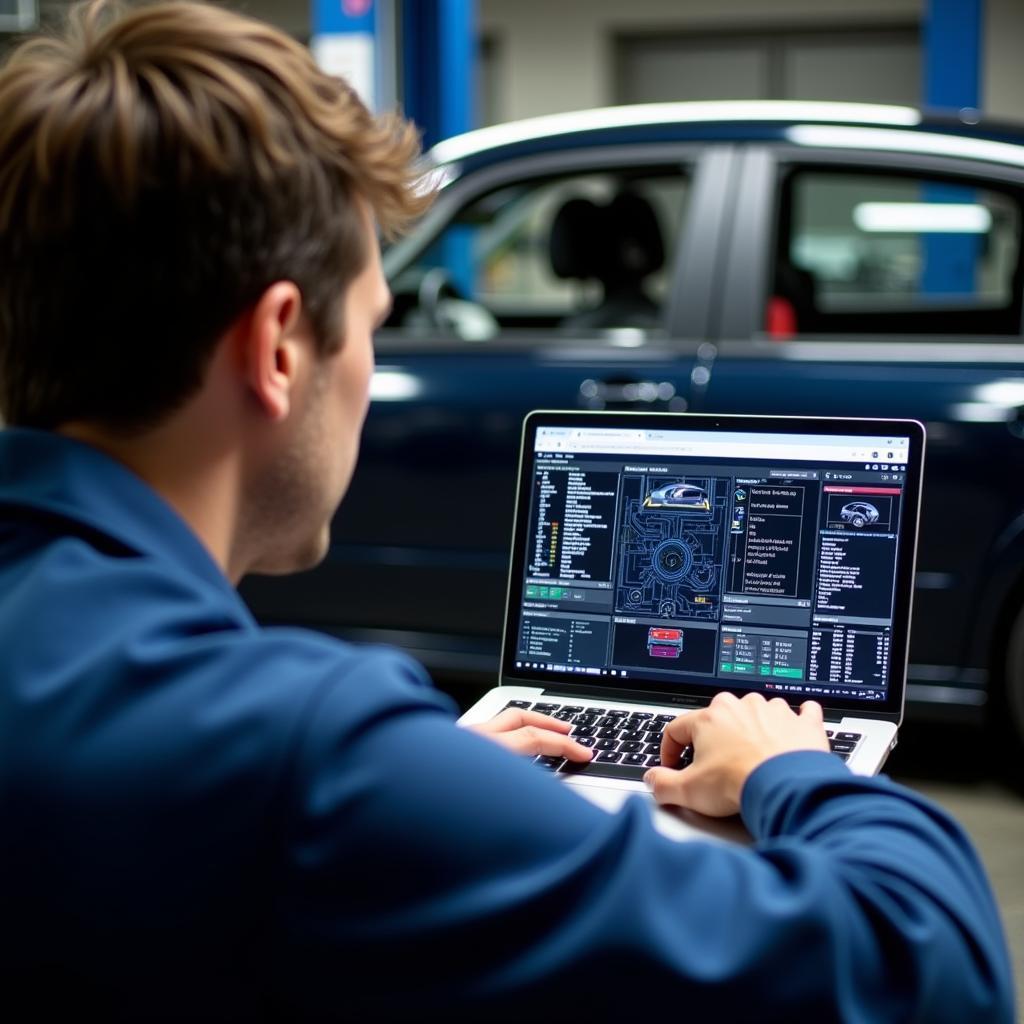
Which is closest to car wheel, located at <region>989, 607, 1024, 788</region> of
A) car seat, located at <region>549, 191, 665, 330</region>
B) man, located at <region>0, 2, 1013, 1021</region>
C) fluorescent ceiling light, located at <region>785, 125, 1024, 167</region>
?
fluorescent ceiling light, located at <region>785, 125, 1024, 167</region>

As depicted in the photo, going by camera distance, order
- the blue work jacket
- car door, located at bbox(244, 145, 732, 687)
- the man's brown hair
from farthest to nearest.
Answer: car door, located at bbox(244, 145, 732, 687) < the man's brown hair < the blue work jacket

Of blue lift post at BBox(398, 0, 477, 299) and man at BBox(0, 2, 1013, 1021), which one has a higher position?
blue lift post at BBox(398, 0, 477, 299)

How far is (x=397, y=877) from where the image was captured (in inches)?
29.8

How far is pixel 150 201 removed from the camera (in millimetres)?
887

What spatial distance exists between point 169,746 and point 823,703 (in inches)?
40.5

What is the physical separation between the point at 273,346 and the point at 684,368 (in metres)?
2.67

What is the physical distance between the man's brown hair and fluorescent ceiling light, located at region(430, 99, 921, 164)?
2796 millimetres

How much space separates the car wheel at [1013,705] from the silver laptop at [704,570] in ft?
6.33

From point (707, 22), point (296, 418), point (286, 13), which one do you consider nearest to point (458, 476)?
point (296, 418)

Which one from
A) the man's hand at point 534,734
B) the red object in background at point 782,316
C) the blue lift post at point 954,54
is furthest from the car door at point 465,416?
the blue lift post at point 954,54

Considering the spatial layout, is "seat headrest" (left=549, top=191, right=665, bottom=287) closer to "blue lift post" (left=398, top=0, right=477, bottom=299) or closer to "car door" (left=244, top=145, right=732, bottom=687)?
"car door" (left=244, top=145, right=732, bottom=687)

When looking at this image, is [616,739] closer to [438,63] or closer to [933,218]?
[933,218]

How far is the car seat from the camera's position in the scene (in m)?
4.14

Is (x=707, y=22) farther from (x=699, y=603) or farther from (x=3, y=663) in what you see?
(x=3, y=663)
